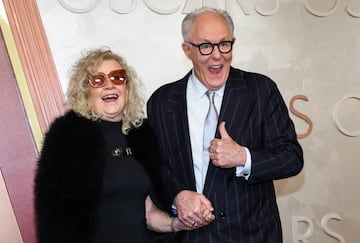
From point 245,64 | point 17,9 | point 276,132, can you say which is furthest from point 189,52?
point 17,9

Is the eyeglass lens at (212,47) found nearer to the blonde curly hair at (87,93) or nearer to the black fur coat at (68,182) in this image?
the blonde curly hair at (87,93)

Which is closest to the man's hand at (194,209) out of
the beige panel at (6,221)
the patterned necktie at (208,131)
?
the patterned necktie at (208,131)

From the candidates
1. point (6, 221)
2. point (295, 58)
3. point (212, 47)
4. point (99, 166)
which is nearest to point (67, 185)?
point (99, 166)

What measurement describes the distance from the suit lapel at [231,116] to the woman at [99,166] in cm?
20

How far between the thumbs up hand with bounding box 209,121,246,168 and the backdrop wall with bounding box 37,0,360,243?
0.82 metres

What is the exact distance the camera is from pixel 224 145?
125 cm

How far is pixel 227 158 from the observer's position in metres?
1.24

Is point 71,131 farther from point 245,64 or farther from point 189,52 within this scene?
point 245,64

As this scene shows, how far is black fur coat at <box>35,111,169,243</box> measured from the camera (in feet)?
3.96

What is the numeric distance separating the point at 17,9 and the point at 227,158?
1.28 meters

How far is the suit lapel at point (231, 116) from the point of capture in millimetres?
1353

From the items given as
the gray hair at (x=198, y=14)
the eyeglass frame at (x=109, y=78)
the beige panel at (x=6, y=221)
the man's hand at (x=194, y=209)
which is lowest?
the beige panel at (x=6, y=221)

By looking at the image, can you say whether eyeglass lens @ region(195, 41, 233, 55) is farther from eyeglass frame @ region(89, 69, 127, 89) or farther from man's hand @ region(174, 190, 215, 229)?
man's hand @ region(174, 190, 215, 229)

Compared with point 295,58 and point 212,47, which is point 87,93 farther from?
point 295,58
